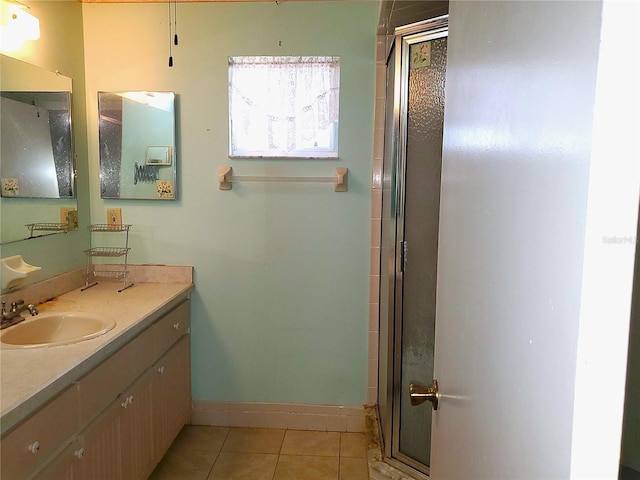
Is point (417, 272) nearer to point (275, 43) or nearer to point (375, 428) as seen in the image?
point (375, 428)

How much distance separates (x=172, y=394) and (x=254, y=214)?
1.02 m

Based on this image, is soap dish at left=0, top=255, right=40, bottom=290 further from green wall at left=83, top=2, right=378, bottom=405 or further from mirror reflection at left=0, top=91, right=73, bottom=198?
green wall at left=83, top=2, right=378, bottom=405

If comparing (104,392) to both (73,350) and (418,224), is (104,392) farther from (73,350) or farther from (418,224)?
(418,224)

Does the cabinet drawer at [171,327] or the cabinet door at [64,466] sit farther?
the cabinet drawer at [171,327]

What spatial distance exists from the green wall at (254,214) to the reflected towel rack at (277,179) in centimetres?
3

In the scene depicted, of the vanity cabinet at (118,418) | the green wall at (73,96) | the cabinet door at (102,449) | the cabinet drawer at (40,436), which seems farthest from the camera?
the green wall at (73,96)

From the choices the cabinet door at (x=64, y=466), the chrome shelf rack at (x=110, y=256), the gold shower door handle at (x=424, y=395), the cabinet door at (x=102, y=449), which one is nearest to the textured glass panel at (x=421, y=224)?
the gold shower door handle at (x=424, y=395)

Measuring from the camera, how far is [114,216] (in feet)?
8.80

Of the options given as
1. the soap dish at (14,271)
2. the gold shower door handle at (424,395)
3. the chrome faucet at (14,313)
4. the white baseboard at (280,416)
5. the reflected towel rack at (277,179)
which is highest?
the reflected towel rack at (277,179)

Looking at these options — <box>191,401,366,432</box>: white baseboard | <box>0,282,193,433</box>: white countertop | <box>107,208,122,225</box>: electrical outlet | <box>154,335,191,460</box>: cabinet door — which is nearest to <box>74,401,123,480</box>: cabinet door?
<box>0,282,193,433</box>: white countertop

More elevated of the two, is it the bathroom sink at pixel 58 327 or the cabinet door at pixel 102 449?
the bathroom sink at pixel 58 327

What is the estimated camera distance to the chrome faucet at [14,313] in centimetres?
186

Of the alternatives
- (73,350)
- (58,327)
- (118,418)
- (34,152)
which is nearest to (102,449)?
(118,418)

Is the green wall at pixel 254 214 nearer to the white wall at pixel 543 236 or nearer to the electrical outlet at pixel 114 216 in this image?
the electrical outlet at pixel 114 216
